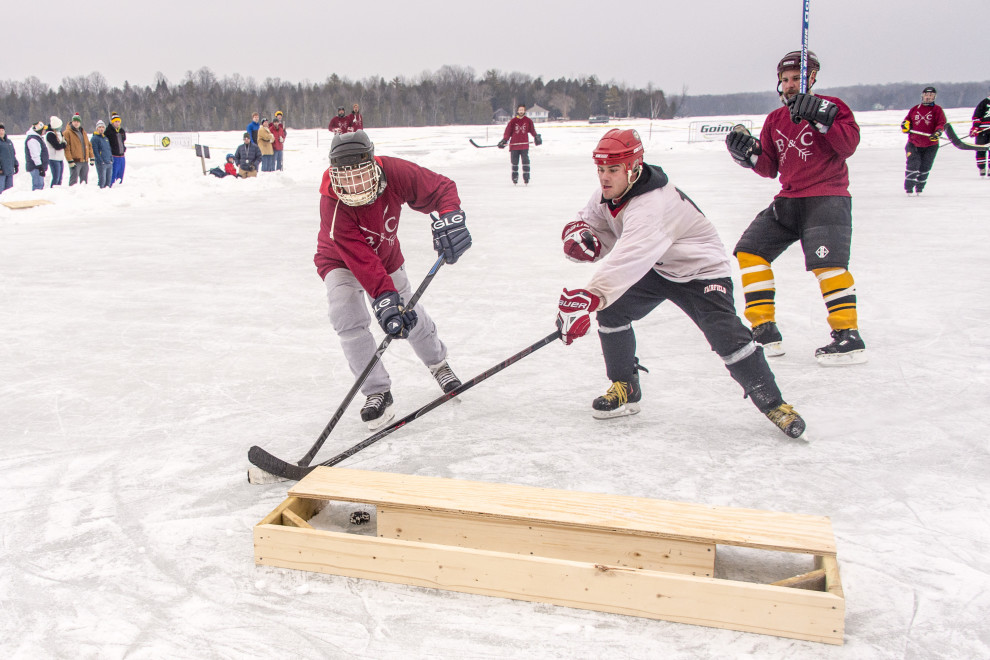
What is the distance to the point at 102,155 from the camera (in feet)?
36.8

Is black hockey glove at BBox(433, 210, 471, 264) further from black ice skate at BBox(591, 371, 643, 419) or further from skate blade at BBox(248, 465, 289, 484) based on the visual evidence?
skate blade at BBox(248, 465, 289, 484)

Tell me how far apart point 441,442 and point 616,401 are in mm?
747


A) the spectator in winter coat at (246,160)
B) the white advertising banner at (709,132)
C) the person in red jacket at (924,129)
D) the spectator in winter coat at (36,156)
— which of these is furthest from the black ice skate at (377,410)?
the white advertising banner at (709,132)

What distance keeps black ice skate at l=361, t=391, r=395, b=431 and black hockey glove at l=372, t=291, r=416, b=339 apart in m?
0.40

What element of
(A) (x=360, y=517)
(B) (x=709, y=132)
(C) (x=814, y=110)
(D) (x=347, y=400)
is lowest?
(A) (x=360, y=517)

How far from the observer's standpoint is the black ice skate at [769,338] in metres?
3.88

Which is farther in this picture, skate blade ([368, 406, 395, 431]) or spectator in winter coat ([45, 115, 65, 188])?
spectator in winter coat ([45, 115, 65, 188])

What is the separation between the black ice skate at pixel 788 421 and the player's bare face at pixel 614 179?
1012 millimetres

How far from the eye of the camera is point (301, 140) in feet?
94.9

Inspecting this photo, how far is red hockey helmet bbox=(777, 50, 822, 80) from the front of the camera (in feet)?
12.2

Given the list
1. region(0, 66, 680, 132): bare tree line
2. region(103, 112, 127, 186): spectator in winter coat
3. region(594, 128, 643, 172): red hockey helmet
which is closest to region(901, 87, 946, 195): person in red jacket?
region(594, 128, 643, 172): red hockey helmet

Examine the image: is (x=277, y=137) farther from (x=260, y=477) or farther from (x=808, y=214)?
(x=260, y=477)

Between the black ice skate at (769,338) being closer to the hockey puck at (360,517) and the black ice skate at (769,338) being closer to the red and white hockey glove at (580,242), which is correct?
the red and white hockey glove at (580,242)

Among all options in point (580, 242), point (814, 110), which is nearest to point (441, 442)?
point (580, 242)
